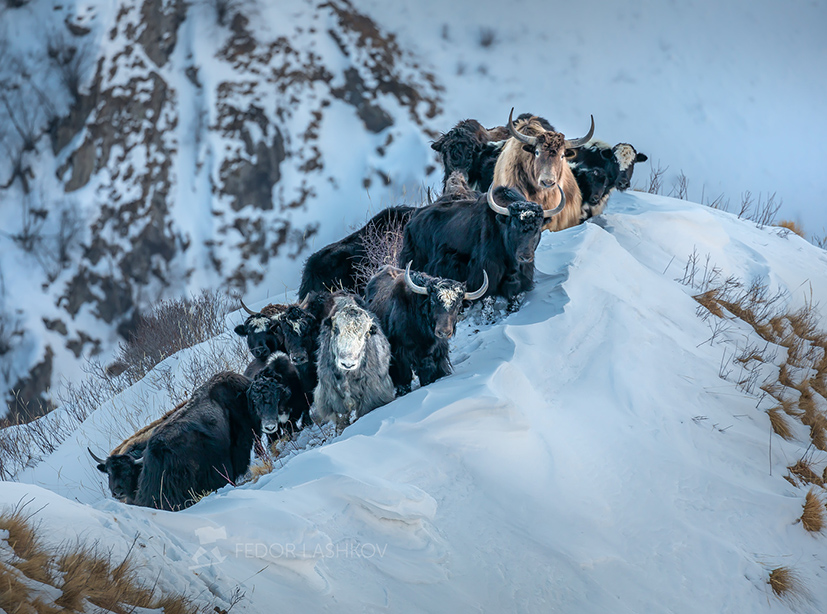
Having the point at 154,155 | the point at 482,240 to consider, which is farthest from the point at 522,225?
the point at 154,155

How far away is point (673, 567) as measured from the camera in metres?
5.44

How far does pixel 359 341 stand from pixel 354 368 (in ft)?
0.82

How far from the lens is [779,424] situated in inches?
293

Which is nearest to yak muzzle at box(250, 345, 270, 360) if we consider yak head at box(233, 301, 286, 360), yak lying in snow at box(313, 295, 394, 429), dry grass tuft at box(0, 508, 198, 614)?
yak head at box(233, 301, 286, 360)

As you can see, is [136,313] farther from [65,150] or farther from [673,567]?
[673,567]

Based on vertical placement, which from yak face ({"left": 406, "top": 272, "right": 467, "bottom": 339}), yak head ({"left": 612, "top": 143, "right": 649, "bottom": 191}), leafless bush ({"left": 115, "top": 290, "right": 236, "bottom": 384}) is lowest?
leafless bush ({"left": 115, "top": 290, "right": 236, "bottom": 384})

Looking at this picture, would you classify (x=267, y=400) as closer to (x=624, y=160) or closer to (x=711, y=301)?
(x=711, y=301)

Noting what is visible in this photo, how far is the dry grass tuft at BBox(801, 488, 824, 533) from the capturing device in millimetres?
6266

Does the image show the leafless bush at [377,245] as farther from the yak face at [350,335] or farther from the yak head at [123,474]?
the yak head at [123,474]

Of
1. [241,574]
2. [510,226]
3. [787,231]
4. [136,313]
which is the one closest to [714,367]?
[510,226]

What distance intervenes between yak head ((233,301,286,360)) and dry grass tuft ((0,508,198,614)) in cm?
490

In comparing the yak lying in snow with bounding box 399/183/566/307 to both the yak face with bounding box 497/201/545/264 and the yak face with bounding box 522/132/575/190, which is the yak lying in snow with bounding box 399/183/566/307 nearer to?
the yak face with bounding box 497/201/545/264

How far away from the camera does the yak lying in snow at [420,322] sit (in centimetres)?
660

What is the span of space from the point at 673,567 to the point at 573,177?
6943 mm
